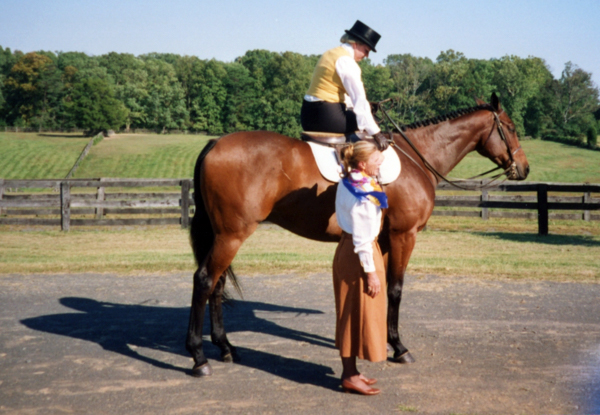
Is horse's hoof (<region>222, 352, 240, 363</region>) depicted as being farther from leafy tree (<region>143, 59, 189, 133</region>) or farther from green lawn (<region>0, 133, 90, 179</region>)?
leafy tree (<region>143, 59, 189, 133</region>)

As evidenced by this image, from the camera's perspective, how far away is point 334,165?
5.15m

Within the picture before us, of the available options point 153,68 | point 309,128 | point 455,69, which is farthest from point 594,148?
point 153,68

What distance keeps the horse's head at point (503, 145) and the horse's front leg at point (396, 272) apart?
5.46 ft

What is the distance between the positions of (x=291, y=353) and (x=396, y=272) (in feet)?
4.27

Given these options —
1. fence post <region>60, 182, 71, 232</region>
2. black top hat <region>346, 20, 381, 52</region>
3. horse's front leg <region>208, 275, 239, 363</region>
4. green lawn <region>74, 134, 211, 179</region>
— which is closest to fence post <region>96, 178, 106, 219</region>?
fence post <region>60, 182, 71, 232</region>

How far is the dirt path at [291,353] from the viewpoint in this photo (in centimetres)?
422

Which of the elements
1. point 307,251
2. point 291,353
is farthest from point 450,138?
point 307,251

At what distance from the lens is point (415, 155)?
19.2 feet

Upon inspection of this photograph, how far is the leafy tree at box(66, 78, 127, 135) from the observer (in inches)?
2948

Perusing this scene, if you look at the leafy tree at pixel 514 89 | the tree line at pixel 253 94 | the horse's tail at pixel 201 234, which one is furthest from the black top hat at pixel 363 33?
the leafy tree at pixel 514 89

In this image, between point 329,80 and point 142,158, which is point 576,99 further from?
point 329,80

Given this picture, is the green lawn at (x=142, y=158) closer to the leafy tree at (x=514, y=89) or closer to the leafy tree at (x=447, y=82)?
the leafy tree at (x=447, y=82)

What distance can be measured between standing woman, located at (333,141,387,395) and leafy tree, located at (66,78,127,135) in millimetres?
76054

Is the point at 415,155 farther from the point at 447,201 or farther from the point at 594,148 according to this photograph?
the point at 594,148
